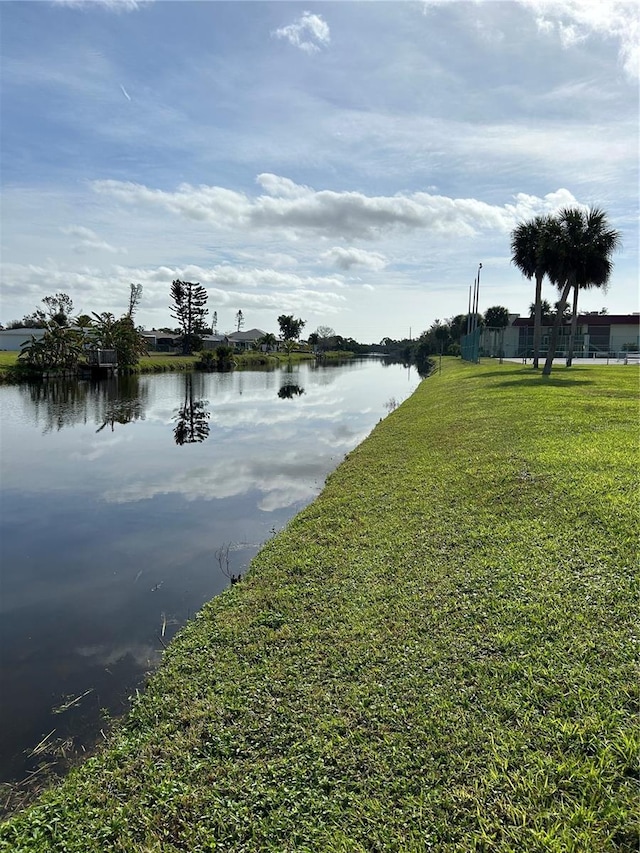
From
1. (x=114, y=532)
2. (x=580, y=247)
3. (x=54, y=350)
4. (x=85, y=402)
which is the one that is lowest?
(x=114, y=532)

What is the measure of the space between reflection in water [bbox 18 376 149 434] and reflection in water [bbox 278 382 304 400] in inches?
333

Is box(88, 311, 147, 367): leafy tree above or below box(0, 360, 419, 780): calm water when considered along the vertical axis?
above

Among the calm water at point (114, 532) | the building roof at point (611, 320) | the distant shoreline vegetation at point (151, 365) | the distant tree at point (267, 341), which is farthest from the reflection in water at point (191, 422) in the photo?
the distant tree at point (267, 341)

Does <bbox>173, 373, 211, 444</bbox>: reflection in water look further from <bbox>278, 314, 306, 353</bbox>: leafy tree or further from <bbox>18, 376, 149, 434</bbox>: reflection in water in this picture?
<bbox>278, 314, 306, 353</bbox>: leafy tree

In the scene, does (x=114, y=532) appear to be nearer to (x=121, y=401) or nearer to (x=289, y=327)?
(x=121, y=401)

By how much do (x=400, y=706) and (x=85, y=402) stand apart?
92.6 feet

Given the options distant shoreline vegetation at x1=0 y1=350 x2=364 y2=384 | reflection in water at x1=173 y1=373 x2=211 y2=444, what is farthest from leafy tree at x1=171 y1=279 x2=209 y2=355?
reflection in water at x1=173 y1=373 x2=211 y2=444

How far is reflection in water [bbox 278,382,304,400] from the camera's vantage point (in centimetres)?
3359

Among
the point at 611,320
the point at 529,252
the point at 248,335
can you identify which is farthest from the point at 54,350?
the point at 248,335

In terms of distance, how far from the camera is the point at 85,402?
92.6 ft

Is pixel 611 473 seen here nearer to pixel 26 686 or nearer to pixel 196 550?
pixel 196 550

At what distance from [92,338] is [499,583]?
5040cm

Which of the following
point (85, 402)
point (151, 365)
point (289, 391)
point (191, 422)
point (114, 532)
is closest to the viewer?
point (114, 532)

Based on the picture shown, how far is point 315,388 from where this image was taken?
40062 millimetres
